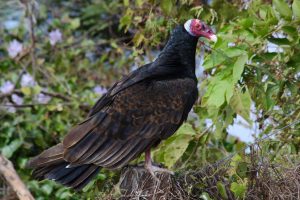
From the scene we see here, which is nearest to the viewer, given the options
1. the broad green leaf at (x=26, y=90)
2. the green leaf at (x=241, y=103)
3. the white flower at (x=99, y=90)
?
the green leaf at (x=241, y=103)

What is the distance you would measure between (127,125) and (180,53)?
0.61 m

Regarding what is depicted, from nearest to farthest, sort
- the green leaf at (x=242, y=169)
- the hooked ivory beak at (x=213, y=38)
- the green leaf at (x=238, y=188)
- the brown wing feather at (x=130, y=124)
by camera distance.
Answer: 1. the green leaf at (x=238, y=188)
2. the green leaf at (x=242, y=169)
3. the brown wing feather at (x=130, y=124)
4. the hooked ivory beak at (x=213, y=38)

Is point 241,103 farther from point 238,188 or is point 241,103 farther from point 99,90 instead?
point 99,90

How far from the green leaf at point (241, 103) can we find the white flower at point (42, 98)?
2.53 metres

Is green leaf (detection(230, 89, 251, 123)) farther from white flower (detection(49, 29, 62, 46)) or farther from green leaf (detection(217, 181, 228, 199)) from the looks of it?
white flower (detection(49, 29, 62, 46))

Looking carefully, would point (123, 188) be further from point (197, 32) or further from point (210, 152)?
point (210, 152)

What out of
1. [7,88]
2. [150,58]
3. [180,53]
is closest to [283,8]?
[180,53]

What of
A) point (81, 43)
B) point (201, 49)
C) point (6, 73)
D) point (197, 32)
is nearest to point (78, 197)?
point (197, 32)

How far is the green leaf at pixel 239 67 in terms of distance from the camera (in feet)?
12.8

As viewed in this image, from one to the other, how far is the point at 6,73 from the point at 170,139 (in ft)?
9.06

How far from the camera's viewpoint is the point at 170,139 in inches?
179

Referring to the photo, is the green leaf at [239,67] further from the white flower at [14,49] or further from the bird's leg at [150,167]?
the white flower at [14,49]

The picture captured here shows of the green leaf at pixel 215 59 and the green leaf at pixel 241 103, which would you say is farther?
the green leaf at pixel 241 103

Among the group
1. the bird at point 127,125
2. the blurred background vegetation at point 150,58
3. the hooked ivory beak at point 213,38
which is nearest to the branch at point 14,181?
the blurred background vegetation at point 150,58
